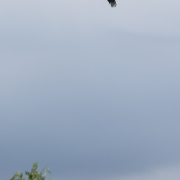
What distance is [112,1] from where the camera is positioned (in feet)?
55.7

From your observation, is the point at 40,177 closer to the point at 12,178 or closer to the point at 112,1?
Answer: the point at 12,178

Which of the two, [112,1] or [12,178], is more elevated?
[112,1]

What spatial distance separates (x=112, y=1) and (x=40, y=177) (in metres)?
20.5

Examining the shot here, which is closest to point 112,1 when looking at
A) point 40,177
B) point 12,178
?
point 40,177

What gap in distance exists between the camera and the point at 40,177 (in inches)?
1099

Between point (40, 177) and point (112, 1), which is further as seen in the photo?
point (40, 177)

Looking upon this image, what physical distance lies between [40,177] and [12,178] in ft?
11.7

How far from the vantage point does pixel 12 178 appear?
28.8m

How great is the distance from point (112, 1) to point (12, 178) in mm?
22674

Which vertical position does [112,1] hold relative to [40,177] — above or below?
above

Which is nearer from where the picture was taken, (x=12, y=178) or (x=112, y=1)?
(x=112, y=1)
